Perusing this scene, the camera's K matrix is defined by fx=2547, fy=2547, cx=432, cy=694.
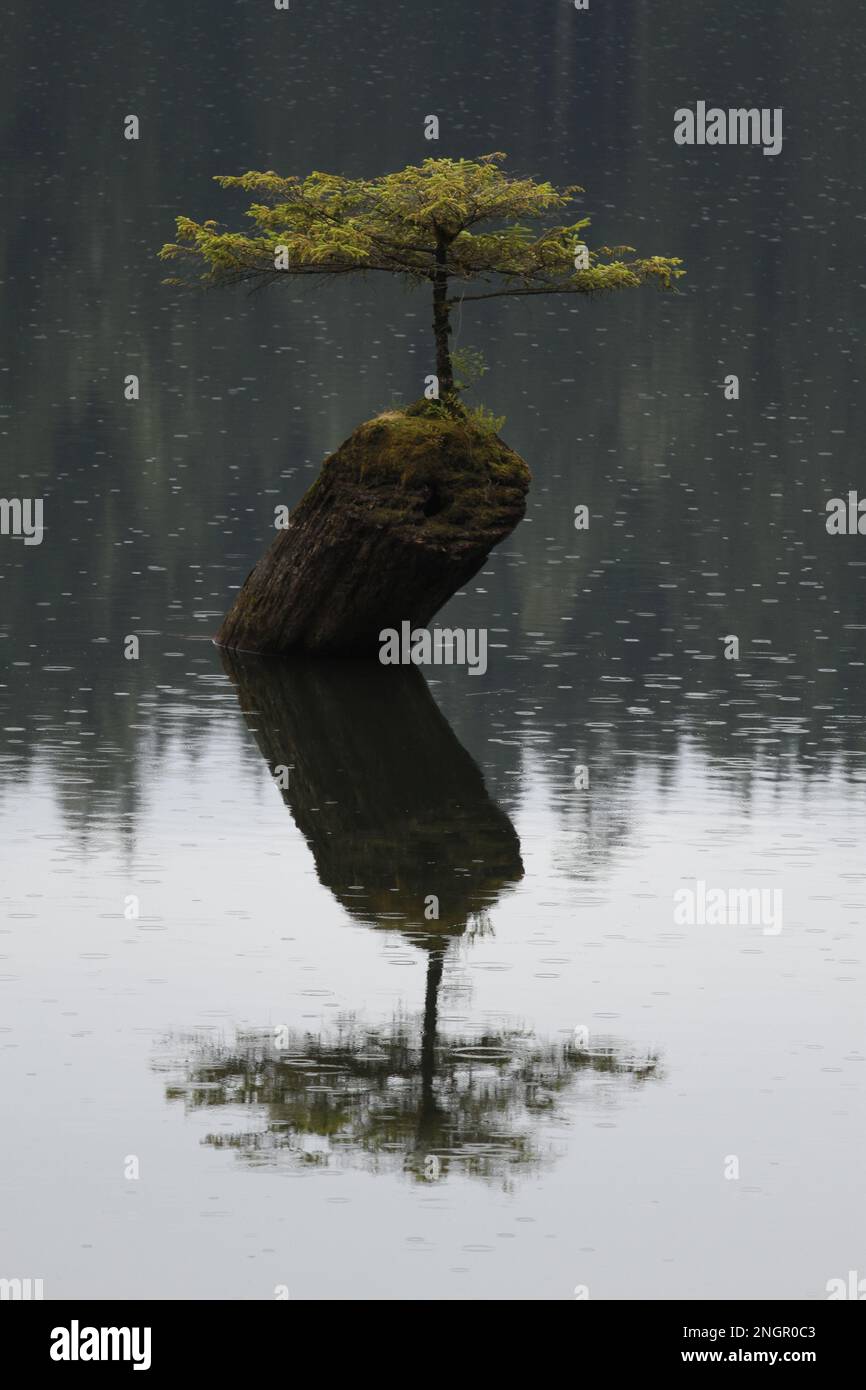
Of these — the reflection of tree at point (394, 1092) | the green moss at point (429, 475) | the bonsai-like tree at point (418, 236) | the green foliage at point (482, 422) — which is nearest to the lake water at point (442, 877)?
the reflection of tree at point (394, 1092)

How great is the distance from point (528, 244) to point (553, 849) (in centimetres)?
1340

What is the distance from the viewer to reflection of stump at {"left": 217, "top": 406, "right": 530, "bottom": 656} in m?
31.7

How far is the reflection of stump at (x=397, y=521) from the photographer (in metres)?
31.7

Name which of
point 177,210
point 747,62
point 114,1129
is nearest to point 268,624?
point 114,1129

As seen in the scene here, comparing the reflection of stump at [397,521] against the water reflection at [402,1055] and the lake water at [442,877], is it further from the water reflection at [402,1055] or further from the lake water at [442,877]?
the water reflection at [402,1055]

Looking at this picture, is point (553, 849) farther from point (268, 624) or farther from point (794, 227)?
point (794, 227)

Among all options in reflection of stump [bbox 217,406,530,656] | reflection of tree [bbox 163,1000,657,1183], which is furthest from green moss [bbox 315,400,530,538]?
reflection of tree [bbox 163,1000,657,1183]

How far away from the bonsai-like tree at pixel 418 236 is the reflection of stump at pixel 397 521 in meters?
1.01

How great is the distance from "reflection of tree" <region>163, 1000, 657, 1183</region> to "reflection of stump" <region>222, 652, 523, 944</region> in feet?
9.29

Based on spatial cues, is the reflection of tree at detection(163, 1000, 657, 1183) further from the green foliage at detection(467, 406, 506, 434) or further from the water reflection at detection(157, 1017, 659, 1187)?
the green foliage at detection(467, 406, 506, 434)

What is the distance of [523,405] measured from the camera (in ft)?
245

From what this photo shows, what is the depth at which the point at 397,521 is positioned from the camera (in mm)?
31641

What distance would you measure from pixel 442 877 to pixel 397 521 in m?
11.6

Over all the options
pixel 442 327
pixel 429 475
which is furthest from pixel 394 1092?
pixel 442 327
